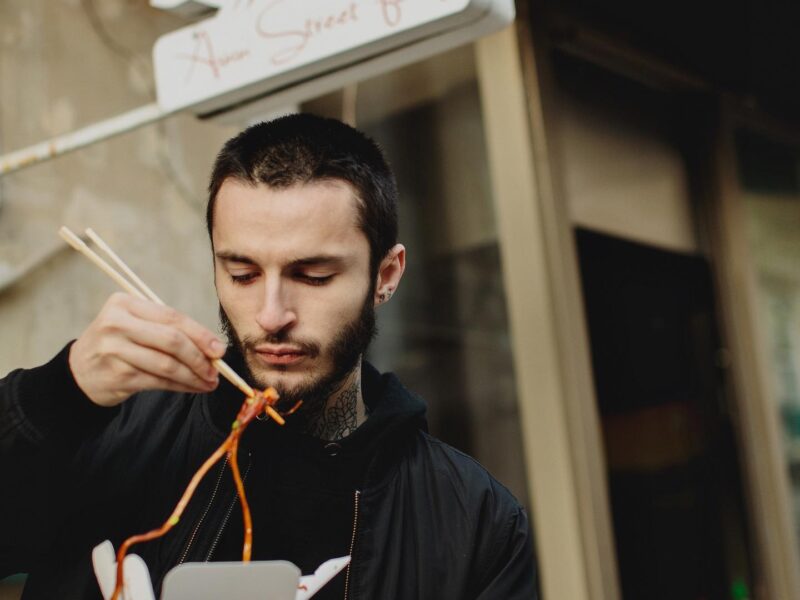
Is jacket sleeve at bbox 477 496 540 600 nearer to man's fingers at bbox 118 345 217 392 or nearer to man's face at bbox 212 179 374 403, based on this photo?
man's face at bbox 212 179 374 403

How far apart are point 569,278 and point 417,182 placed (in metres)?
0.69

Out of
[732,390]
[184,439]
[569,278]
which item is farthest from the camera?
[732,390]

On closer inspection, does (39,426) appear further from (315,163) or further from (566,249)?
(566,249)

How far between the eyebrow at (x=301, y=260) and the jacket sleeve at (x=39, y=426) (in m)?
0.30

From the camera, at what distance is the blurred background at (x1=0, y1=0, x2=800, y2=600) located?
9.84 ft

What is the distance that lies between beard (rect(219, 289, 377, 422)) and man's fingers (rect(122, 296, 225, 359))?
0.70 ft

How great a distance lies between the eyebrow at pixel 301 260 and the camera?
1535 millimetres

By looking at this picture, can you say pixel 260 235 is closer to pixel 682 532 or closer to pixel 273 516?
pixel 273 516

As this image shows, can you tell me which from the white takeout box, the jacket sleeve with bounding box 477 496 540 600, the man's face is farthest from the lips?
the jacket sleeve with bounding box 477 496 540 600

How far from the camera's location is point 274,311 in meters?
1.48

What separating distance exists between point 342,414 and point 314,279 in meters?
0.31

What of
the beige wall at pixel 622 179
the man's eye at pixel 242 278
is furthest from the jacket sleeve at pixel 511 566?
the beige wall at pixel 622 179

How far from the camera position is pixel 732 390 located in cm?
479

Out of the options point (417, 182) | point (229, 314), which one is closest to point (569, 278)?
point (417, 182)
